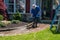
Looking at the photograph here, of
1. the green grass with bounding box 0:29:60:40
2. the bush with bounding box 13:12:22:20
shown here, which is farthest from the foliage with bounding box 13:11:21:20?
the green grass with bounding box 0:29:60:40

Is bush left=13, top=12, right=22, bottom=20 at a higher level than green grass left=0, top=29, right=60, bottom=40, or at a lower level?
higher

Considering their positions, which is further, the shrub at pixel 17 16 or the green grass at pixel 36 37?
the shrub at pixel 17 16

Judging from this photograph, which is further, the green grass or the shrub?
the shrub

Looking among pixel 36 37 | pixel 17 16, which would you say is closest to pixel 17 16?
pixel 17 16

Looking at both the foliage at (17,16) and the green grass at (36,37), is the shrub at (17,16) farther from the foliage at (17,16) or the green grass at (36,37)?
the green grass at (36,37)

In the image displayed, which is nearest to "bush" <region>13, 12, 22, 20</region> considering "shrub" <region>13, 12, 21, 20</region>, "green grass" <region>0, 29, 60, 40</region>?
"shrub" <region>13, 12, 21, 20</region>

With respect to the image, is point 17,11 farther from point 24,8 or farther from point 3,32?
point 3,32

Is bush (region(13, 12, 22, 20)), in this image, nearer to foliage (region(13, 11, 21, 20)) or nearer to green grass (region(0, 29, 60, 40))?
foliage (region(13, 11, 21, 20))

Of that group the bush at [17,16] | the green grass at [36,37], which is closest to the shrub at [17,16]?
the bush at [17,16]

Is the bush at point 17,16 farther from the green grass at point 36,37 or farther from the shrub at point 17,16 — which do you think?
the green grass at point 36,37

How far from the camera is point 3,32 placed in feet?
51.2

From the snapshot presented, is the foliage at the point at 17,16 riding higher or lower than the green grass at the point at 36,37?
higher

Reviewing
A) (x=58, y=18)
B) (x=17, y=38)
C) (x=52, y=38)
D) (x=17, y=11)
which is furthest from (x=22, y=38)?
(x=17, y=11)

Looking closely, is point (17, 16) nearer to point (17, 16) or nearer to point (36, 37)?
point (17, 16)
